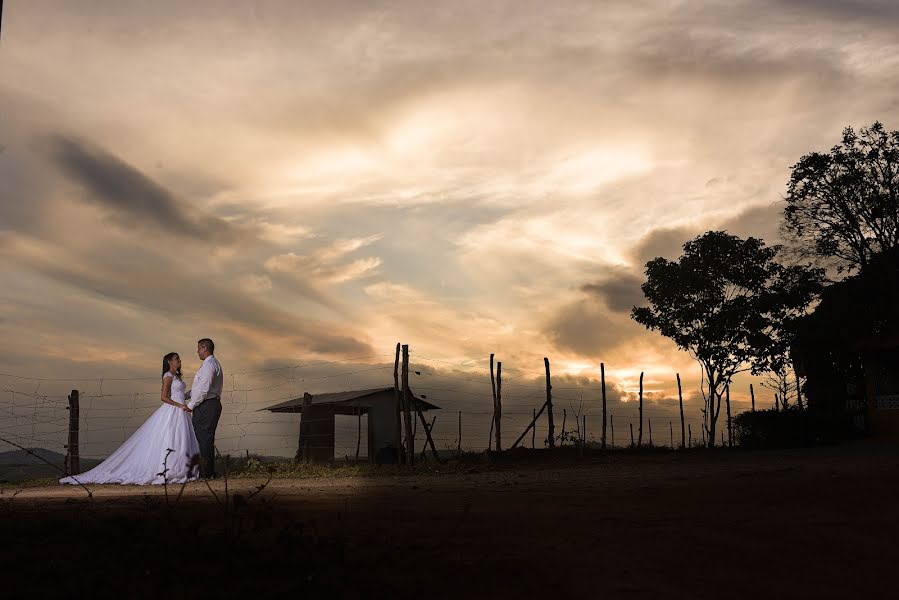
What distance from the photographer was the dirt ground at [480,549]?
388 centimetres

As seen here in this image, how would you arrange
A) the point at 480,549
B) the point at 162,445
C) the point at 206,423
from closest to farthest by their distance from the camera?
the point at 480,549 < the point at 206,423 < the point at 162,445

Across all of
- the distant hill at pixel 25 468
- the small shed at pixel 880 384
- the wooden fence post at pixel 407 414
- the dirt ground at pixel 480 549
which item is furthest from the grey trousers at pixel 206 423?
the small shed at pixel 880 384

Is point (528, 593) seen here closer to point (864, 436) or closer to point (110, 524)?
point (110, 524)

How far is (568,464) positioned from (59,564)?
14992 millimetres

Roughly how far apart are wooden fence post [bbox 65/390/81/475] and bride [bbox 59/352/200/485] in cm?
421

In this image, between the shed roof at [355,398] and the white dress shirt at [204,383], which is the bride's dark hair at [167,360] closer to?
the white dress shirt at [204,383]

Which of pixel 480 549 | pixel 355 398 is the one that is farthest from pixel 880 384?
pixel 480 549

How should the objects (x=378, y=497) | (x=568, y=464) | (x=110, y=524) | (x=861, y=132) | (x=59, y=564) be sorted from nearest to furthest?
(x=59, y=564), (x=110, y=524), (x=378, y=497), (x=568, y=464), (x=861, y=132)

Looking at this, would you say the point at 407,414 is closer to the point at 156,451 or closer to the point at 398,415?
the point at 398,415

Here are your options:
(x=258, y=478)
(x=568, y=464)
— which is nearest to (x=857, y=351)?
(x=568, y=464)

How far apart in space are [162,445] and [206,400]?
1021mm

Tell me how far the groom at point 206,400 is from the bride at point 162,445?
329 mm

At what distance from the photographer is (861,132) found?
26391 mm

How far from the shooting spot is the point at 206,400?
Answer: 11.8 metres
